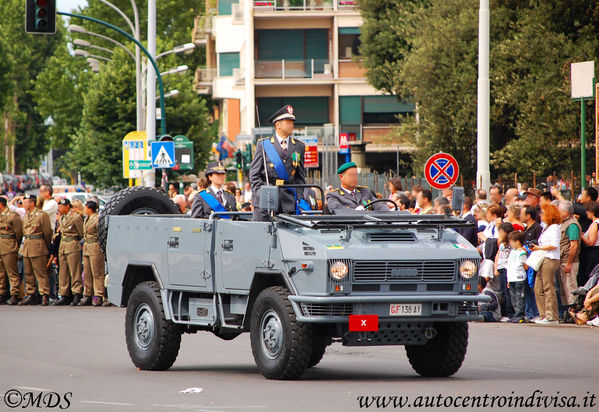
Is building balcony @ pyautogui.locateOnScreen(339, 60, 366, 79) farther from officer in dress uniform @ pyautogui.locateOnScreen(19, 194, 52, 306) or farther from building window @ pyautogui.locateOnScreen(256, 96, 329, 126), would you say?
officer in dress uniform @ pyautogui.locateOnScreen(19, 194, 52, 306)

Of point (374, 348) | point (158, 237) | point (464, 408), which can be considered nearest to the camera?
point (464, 408)

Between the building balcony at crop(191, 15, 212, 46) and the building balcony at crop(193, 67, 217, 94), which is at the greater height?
the building balcony at crop(191, 15, 212, 46)

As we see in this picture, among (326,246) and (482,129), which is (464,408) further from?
(482,129)

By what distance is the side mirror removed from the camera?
12031 millimetres

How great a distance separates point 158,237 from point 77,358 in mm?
2158

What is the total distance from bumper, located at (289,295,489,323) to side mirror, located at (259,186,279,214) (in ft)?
2.88

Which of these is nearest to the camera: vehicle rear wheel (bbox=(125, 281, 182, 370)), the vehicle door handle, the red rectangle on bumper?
the red rectangle on bumper

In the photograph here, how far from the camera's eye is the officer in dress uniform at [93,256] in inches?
976

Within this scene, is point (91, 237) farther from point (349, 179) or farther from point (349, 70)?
point (349, 70)

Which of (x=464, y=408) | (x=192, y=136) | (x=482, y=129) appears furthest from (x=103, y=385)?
(x=192, y=136)

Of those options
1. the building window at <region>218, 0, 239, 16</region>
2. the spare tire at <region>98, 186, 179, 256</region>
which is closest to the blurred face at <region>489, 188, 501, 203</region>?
the spare tire at <region>98, 186, 179, 256</region>

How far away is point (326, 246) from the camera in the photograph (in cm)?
1166

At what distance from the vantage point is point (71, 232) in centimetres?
2522

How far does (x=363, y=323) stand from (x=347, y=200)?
214 centimetres
